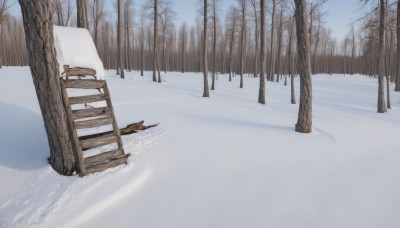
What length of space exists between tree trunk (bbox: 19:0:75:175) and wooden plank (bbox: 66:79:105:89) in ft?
1.06

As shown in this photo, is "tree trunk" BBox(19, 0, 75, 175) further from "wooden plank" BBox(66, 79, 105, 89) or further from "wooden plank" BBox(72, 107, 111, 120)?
"wooden plank" BBox(66, 79, 105, 89)

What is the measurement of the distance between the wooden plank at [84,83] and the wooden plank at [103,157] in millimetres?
1418

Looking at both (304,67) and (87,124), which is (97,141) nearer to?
(87,124)

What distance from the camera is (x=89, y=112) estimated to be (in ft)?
17.8

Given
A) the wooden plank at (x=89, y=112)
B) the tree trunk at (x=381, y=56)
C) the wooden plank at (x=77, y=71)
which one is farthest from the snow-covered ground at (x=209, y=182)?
the tree trunk at (x=381, y=56)

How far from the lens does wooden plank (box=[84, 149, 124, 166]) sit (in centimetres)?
516

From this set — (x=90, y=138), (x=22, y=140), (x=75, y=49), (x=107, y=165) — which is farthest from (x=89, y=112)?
(x=22, y=140)

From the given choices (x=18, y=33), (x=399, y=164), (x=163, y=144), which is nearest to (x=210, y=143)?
(x=163, y=144)

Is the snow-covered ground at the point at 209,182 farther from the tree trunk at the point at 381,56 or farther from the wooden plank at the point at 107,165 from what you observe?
the tree trunk at the point at 381,56

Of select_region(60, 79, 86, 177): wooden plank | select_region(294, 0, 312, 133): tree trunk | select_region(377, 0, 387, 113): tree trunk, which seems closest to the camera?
select_region(60, 79, 86, 177): wooden plank

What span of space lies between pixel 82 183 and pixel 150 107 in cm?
656

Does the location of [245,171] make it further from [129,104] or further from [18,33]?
[18,33]

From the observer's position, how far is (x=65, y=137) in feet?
16.7

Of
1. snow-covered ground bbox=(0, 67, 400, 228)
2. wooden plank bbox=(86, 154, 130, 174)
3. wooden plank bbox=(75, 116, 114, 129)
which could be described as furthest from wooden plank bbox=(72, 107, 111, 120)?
snow-covered ground bbox=(0, 67, 400, 228)
